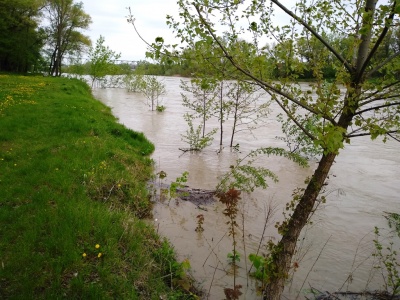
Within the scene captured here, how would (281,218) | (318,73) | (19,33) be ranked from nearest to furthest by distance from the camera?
(318,73) → (281,218) → (19,33)

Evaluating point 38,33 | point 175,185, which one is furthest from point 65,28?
point 175,185

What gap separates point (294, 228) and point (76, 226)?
2.96 metres

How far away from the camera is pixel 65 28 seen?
136 ft

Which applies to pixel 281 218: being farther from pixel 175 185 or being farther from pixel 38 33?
pixel 38 33

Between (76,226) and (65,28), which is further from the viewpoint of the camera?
(65,28)

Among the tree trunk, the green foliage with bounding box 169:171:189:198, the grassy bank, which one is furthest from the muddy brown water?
the tree trunk

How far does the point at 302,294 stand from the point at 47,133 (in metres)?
8.16

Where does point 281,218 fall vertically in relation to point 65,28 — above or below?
below

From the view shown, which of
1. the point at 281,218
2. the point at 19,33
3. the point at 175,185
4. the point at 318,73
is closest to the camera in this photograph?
the point at 318,73

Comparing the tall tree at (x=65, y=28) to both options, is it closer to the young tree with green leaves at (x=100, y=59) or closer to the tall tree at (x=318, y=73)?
the young tree with green leaves at (x=100, y=59)

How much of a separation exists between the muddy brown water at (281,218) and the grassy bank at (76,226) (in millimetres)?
684

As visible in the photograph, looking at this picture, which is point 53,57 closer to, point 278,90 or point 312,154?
point 312,154

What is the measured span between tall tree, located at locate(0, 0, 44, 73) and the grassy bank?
33635 mm

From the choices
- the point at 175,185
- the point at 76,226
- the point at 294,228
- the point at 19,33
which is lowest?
the point at 76,226
